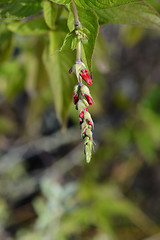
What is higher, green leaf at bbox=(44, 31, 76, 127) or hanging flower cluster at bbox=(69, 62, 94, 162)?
green leaf at bbox=(44, 31, 76, 127)

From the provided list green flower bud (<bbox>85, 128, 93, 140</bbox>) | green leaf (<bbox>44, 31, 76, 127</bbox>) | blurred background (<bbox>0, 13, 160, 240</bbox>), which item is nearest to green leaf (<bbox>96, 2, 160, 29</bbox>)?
green leaf (<bbox>44, 31, 76, 127</bbox>)

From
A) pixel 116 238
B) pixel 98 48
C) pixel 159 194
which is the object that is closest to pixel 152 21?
pixel 98 48

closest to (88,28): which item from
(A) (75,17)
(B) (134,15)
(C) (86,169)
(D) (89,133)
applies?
(A) (75,17)

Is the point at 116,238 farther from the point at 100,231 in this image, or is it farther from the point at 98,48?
the point at 98,48

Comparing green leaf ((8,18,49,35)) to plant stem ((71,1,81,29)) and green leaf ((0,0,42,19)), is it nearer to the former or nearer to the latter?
green leaf ((0,0,42,19))

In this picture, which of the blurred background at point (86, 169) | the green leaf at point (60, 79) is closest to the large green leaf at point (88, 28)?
the green leaf at point (60, 79)

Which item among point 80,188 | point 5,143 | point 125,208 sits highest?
point 5,143

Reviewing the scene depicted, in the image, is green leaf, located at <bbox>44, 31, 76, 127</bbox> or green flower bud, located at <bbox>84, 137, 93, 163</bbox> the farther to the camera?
green leaf, located at <bbox>44, 31, 76, 127</bbox>

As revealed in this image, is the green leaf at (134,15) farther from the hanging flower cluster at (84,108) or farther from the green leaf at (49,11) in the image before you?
the hanging flower cluster at (84,108)
